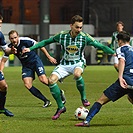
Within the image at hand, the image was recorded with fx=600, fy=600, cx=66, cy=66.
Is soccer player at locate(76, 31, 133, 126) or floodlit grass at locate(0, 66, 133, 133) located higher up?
soccer player at locate(76, 31, 133, 126)

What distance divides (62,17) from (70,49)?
157 ft

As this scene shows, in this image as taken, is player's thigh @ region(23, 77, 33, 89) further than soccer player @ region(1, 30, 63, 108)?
Yes

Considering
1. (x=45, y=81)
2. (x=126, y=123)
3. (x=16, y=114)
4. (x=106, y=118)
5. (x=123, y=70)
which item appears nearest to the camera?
(x=123, y=70)

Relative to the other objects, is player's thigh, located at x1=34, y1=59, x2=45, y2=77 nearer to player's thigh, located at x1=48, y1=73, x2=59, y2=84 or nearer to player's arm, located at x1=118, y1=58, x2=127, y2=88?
player's thigh, located at x1=48, y1=73, x2=59, y2=84

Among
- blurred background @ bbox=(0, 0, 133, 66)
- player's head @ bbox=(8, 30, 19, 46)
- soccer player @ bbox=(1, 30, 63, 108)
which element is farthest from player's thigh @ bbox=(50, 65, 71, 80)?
blurred background @ bbox=(0, 0, 133, 66)

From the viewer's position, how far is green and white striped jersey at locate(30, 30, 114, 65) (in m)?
11.5

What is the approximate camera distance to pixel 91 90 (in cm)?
1797

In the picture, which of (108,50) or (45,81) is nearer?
(108,50)

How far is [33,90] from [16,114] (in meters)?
1.69

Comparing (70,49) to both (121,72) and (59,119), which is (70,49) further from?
(121,72)

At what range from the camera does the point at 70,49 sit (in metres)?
11.8

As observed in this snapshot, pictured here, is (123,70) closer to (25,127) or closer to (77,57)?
(25,127)

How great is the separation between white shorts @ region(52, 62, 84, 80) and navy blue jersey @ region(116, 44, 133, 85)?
219cm

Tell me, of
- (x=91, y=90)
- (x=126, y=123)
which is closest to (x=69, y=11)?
(x=91, y=90)
